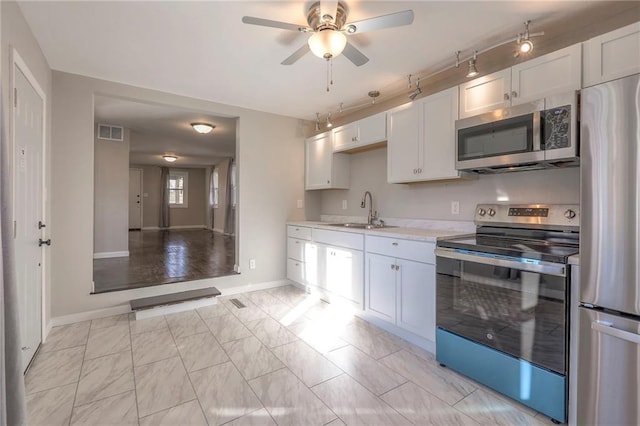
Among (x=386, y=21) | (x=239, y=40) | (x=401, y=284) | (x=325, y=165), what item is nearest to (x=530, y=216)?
→ (x=401, y=284)

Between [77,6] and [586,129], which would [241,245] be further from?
[586,129]

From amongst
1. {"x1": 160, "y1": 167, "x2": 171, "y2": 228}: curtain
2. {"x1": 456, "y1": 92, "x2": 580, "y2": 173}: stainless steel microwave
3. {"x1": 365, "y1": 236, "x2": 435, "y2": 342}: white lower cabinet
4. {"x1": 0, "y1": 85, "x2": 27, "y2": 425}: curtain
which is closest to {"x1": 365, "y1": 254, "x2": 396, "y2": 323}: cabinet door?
{"x1": 365, "y1": 236, "x2": 435, "y2": 342}: white lower cabinet

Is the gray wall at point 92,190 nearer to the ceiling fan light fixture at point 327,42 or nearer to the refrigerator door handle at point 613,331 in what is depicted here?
the ceiling fan light fixture at point 327,42

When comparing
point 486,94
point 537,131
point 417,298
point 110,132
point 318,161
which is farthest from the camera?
point 110,132

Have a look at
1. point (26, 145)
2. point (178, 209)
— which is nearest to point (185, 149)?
point (178, 209)

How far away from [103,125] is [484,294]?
6.38m

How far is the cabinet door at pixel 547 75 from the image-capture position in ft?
5.99

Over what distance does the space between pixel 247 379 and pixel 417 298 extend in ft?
4.59

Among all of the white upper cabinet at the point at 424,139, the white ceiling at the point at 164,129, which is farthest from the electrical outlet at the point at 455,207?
the white ceiling at the point at 164,129

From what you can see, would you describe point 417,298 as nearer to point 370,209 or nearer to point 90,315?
point 370,209

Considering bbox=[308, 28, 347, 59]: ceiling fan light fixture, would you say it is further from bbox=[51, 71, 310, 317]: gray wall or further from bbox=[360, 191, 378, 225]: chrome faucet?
bbox=[51, 71, 310, 317]: gray wall

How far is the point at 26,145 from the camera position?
2.11 meters

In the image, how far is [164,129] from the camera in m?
5.46

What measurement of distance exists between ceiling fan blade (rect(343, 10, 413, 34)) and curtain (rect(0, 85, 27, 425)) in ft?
5.71
